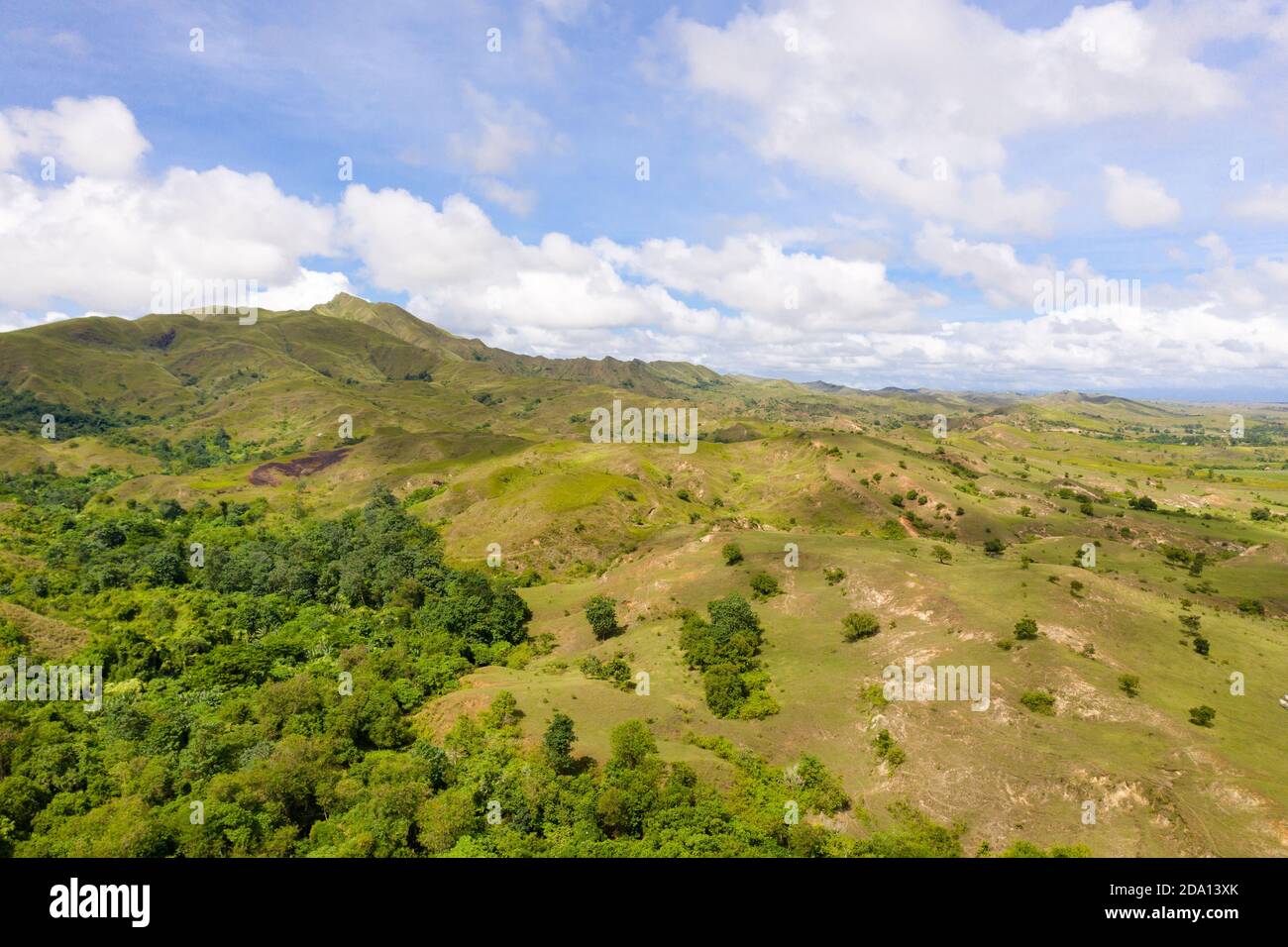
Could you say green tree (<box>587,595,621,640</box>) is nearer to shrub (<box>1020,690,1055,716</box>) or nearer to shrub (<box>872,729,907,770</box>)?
shrub (<box>872,729,907,770</box>)

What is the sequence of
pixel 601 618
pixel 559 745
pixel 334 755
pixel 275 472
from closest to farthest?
1. pixel 559 745
2. pixel 334 755
3. pixel 601 618
4. pixel 275 472

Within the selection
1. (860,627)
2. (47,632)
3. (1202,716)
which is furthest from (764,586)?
(47,632)

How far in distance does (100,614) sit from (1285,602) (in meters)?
173

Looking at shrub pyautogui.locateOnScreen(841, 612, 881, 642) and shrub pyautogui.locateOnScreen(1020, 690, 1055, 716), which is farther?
shrub pyautogui.locateOnScreen(841, 612, 881, 642)

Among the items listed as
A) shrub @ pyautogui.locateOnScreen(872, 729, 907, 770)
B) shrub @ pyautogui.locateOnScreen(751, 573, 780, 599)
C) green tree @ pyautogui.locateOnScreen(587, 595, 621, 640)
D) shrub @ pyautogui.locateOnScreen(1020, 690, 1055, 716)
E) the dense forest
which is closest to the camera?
the dense forest

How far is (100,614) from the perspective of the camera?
88.4m

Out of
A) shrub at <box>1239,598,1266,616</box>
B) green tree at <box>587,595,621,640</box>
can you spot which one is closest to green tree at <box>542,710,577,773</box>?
green tree at <box>587,595,621,640</box>

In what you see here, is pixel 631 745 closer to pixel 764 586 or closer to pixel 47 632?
pixel 764 586

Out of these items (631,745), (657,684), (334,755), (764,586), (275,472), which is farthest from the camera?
(275,472)

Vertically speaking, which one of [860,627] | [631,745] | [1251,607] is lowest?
[631,745]

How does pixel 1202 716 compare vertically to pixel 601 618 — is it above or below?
above

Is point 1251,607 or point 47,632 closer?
point 47,632

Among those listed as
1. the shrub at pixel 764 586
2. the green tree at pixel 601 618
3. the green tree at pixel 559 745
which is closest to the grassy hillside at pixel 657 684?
the green tree at pixel 559 745
